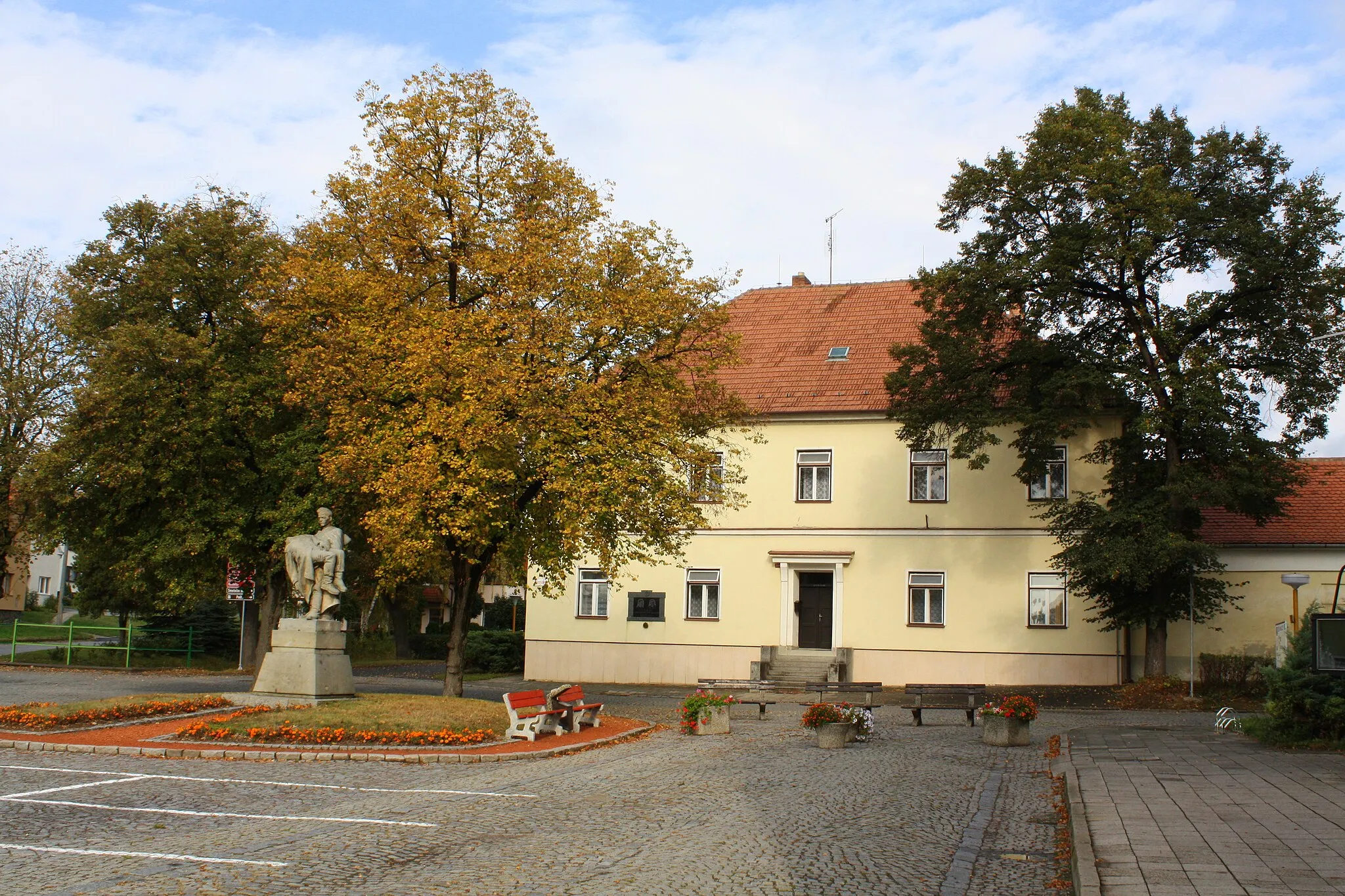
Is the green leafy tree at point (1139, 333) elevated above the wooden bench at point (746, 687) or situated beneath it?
elevated above

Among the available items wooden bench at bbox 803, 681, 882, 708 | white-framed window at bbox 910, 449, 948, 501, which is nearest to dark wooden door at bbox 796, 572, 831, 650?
white-framed window at bbox 910, 449, 948, 501

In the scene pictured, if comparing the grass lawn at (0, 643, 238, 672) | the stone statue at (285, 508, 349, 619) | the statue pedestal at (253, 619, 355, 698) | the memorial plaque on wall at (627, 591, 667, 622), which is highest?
the stone statue at (285, 508, 349, 619)

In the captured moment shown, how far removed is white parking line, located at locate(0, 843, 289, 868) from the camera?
8805mm

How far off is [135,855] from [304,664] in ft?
34.8

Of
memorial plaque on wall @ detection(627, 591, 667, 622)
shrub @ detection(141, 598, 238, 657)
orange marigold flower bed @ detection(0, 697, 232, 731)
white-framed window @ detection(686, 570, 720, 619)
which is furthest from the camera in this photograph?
shrub @ detection(141, 598, 238, 657)

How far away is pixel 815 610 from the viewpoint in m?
33.0

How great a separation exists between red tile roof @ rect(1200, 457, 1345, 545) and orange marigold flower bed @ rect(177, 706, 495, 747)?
21449 millimetres

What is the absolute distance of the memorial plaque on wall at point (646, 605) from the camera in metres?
33.8

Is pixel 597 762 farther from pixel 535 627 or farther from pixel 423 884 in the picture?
pixel 535 627

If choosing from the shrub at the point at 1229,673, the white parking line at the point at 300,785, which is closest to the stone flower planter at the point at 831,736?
the white parking line at the point at 300,785

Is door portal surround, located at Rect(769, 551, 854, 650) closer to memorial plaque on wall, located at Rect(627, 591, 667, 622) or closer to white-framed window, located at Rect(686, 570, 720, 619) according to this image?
white-framed window, located at Rect(686, 570, 720, 619)

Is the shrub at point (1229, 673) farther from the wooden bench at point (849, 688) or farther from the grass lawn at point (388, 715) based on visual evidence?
the grass lawn at point (388, 715)

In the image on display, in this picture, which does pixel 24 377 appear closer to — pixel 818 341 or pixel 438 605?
pixel 818 341

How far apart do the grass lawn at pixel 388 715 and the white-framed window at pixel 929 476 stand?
15936mm
